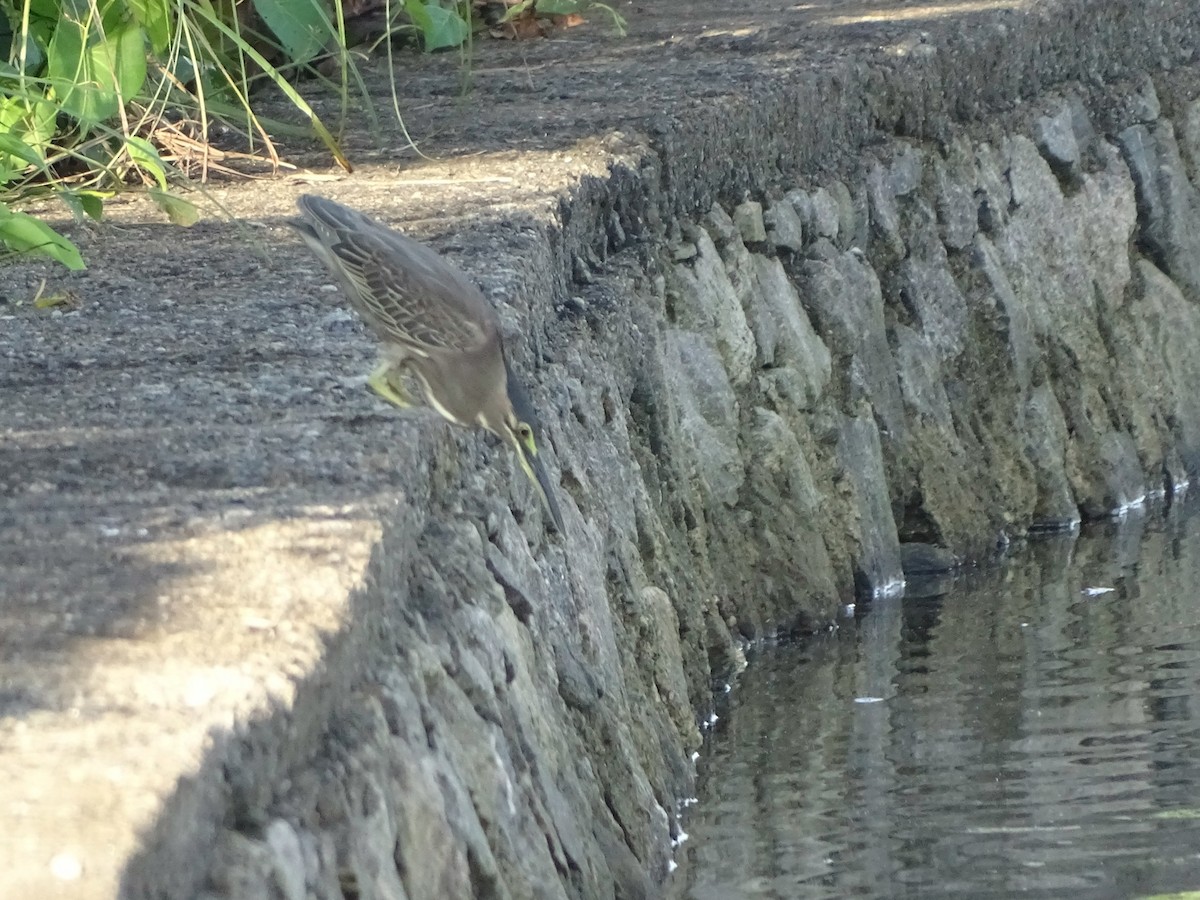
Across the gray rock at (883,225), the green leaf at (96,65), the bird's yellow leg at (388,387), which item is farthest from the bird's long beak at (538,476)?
the gray rock at (883,225)

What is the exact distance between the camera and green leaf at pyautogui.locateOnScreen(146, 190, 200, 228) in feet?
16.2

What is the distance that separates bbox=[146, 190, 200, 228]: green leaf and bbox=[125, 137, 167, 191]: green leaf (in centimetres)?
5

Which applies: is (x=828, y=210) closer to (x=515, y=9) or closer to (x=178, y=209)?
(x=515, y=9)

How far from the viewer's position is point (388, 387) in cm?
354

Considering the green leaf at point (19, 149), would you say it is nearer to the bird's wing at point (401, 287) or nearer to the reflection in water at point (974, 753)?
the bird's wing at point (401, 287)

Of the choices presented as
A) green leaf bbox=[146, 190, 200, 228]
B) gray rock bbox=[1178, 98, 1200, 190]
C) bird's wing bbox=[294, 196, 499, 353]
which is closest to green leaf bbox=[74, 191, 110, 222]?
green leaf bbox=[146, 190, 200, 228]

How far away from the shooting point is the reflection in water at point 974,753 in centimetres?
396

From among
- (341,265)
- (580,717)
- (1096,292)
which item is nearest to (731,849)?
(580,717)

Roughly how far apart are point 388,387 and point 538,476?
0.30m

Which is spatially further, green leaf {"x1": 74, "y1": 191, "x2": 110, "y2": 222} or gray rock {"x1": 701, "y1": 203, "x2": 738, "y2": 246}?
gray rock {"x1": 701, "y1": 203, "x2": 738, "y2": 246}

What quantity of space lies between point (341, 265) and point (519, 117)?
267 cm

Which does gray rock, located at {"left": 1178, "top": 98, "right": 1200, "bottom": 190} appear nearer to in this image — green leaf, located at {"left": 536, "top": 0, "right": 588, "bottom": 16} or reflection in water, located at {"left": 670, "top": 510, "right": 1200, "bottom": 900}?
reflection in water, located at {"left": 670, "top": 510, "right": 1200, "bottom": 900}

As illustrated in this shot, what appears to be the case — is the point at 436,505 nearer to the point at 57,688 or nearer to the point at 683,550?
the point at 57,688

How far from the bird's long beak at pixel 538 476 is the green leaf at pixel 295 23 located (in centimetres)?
266
